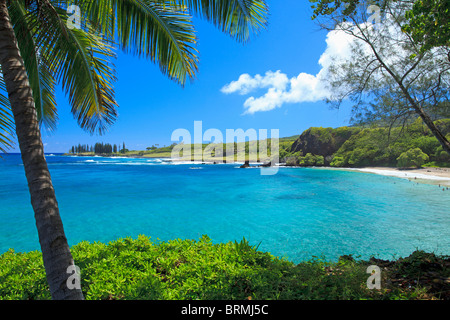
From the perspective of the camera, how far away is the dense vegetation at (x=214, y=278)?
10.1 feet

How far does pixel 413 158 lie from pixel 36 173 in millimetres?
57869

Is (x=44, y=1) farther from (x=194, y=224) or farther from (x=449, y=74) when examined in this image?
(x=194, y=224)

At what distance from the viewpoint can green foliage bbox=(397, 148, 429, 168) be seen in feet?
146

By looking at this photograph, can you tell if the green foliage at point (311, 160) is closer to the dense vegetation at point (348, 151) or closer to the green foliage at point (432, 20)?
the dense vegetation at point (348, 151)

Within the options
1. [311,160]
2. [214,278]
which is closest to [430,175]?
[311,160]

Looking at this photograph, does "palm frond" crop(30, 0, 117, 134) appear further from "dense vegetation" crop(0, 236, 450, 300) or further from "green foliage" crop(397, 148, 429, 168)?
"green foliage" crop(397, 148, 429, 168)

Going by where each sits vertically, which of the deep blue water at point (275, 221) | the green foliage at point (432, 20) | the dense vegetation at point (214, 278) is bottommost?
the deep blue water at point (275, 221)

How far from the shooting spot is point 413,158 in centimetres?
4522

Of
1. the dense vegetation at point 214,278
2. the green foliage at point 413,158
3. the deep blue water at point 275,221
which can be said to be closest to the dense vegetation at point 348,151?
the green foliage at point 413,158

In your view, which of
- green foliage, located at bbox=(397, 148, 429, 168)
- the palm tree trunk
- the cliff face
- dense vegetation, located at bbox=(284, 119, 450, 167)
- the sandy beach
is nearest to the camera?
the palm tree trunk

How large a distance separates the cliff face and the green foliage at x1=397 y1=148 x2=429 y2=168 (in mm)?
26073

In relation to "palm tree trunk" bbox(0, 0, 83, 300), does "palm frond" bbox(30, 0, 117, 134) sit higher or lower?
higher

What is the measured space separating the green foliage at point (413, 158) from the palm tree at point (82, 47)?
2153 inches

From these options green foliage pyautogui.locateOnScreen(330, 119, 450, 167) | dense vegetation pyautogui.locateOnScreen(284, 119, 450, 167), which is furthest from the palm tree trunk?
green foliage pyautogui.locateOnScreen(330, 119, 450, 167)
